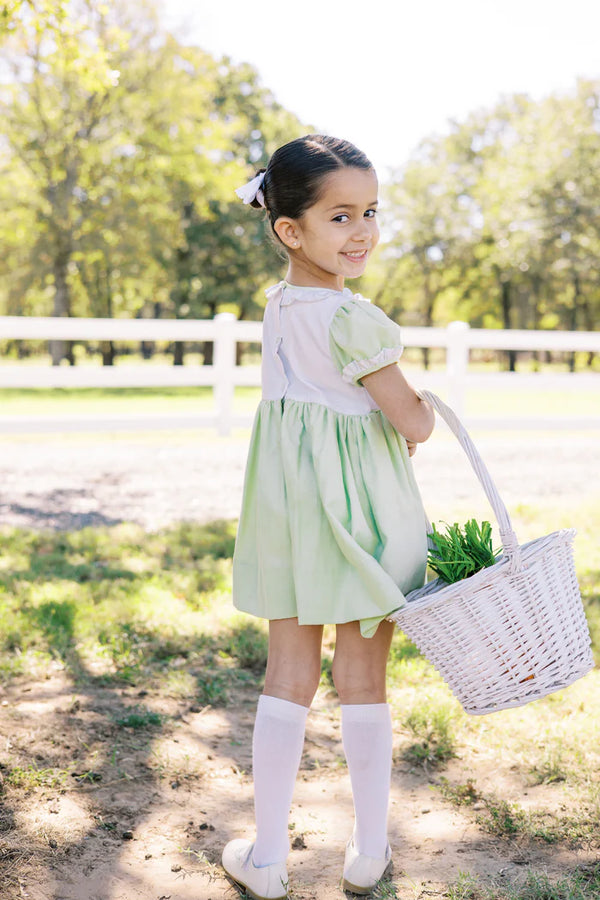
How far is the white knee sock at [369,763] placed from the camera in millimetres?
2018

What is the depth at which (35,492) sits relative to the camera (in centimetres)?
680

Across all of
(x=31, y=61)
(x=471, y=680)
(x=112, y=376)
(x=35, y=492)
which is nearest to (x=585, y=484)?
(x=35, y=492)

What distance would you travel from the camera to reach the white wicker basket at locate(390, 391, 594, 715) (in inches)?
74.5

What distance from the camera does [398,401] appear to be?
6.36ft

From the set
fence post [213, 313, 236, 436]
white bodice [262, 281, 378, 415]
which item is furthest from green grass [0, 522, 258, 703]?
fence post [213, 313, 236, 436]

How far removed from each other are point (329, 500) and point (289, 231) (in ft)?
2.09

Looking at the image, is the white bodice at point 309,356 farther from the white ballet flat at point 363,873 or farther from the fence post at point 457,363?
the fence post at point 457,363

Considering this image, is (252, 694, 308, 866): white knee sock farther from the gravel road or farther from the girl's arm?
the gravel road

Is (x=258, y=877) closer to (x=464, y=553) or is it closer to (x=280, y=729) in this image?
(x=280, y=729)

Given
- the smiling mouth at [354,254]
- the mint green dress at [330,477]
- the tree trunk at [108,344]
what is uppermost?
the smiling mouth at [354,254]

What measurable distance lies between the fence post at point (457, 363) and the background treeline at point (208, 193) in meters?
8.06

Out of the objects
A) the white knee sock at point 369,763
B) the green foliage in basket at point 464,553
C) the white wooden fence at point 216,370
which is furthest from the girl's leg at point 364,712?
the white wooden fence at point 216,370

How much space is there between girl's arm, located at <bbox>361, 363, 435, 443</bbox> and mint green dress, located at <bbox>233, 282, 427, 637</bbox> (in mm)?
30

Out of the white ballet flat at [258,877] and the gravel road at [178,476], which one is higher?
the white ballet flat at [258,877]
